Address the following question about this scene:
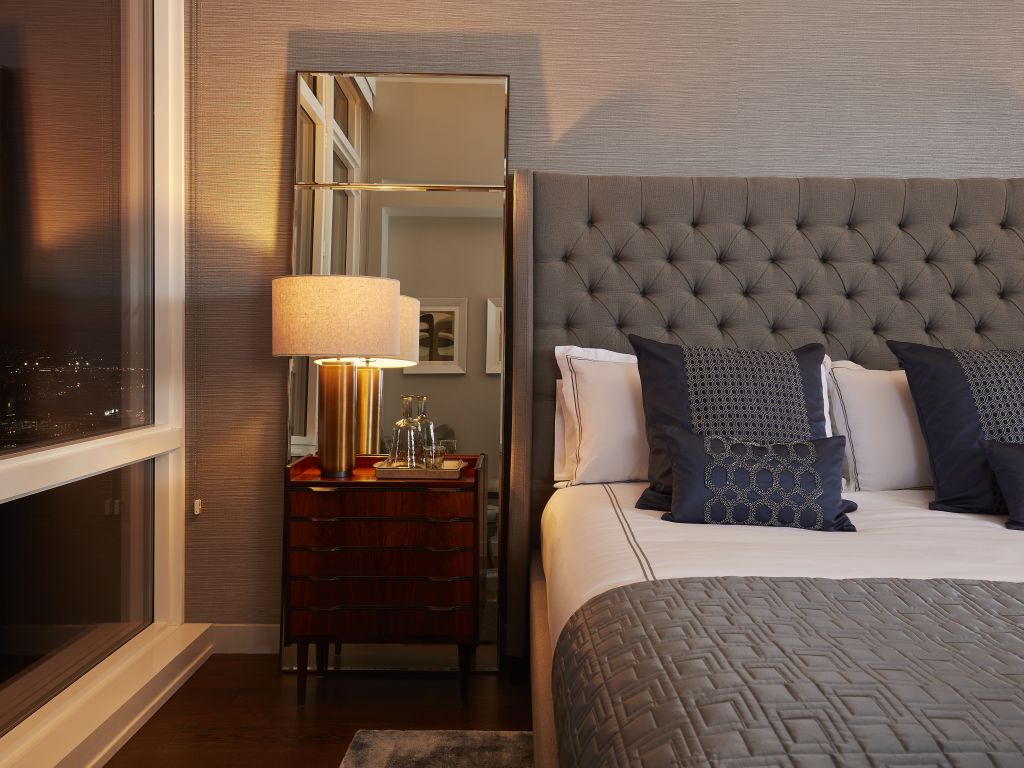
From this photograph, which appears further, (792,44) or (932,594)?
(792,44)

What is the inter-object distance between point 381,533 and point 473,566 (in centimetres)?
28

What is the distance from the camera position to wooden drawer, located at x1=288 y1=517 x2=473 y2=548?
2.21m

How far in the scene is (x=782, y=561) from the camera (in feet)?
4.74

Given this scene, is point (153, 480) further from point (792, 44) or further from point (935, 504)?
point (792, 44)

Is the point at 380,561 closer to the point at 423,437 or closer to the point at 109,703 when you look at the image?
the point at 423,437

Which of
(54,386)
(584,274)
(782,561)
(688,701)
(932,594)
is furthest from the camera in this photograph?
(584,274)

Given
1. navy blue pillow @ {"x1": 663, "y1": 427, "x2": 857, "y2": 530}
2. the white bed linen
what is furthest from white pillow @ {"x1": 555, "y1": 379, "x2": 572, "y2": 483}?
navy blue pillow @ {"x1": 663, "y1": 427, "x2": 857, "y2": 530}

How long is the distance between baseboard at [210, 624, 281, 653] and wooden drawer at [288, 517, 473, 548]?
592 mm

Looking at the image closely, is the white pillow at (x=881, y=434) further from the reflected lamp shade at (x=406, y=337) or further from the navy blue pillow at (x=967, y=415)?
the reflected lamp shade at (x=406, y=337)

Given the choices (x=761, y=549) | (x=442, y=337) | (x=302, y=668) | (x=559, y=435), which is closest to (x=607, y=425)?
(x=559, y=435)

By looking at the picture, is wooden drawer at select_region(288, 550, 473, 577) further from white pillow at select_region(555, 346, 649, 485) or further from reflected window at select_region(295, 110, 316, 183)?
reflected window at select_region(295, 110, 316, 183)

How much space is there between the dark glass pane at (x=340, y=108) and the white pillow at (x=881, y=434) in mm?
1790

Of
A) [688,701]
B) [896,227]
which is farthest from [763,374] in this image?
[688,701]

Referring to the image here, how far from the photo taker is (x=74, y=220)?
6.63 ft
